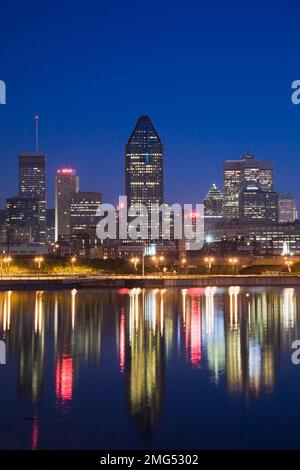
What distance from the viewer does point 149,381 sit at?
18.0 meters

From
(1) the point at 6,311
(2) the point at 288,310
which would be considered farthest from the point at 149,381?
(2) the point at 288,310

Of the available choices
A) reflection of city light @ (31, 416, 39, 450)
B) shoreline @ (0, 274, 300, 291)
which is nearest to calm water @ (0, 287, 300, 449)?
reflection of city light @ (31, 416, 39, 450)

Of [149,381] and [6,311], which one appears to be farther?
[6,311]

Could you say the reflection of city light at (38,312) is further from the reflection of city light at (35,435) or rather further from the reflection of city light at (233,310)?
the reflection of city light at (35,435)

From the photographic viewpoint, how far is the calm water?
1347cm

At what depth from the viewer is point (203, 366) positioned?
2006 cm

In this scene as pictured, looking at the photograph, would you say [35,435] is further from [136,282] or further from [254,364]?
[136,282]

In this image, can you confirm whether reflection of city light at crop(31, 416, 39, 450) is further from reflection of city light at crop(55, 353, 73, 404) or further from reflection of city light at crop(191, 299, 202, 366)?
reflection of city light at crop(191, 299, 202, 366)

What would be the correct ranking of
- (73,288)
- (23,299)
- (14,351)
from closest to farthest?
1. (14,351)
2. (23,299)
3. (73,288)
